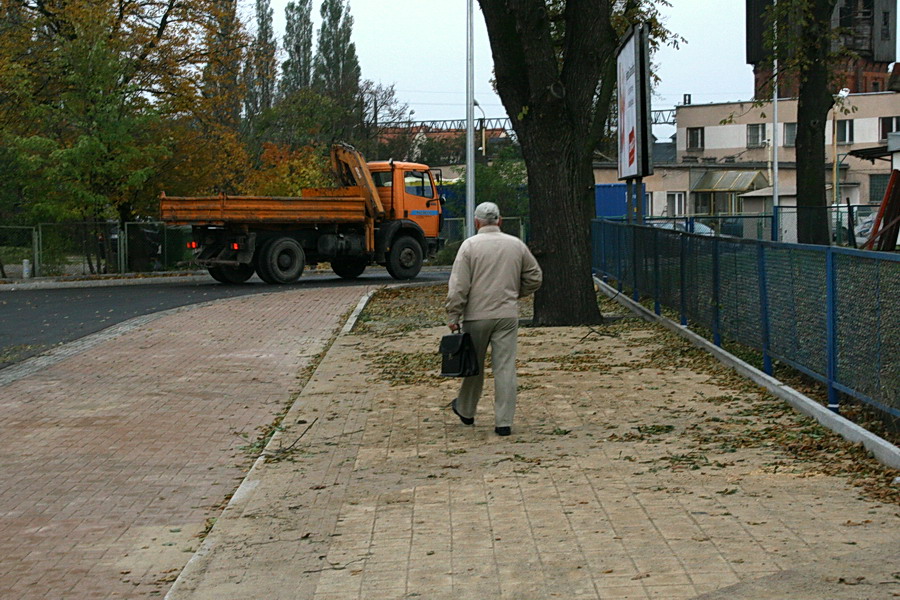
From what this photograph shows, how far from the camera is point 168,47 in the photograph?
3747 centimetres

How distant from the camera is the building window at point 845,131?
264ft

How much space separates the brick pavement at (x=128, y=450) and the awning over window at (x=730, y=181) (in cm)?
5471

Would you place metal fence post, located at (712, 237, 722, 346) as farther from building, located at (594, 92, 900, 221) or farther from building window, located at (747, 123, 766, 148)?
building window, located at (747, 123, 766, 148)

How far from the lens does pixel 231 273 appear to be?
31.8 m

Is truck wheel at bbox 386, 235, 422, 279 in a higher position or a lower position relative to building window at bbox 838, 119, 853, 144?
lower

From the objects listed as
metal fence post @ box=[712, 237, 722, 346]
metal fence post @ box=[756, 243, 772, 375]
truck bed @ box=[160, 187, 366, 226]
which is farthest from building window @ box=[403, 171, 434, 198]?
metal fence post @ box=[756, 243, 772, 375]

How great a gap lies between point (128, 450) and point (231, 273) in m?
22.8

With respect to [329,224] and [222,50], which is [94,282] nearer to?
[329,224]

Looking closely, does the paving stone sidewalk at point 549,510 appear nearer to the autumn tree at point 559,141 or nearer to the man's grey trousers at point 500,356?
the man's grey trousers at point 500,356

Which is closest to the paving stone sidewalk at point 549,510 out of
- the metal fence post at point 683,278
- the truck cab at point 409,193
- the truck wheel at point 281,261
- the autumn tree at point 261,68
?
the metal fence post at point 683,278

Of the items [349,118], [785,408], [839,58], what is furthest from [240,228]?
[349,118]

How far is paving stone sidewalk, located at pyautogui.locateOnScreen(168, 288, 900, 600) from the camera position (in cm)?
535

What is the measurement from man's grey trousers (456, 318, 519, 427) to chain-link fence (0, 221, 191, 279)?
89.0 ft

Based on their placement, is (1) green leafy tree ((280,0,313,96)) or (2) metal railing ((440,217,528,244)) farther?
(1) green leafy tree ((280,0,313,96))
